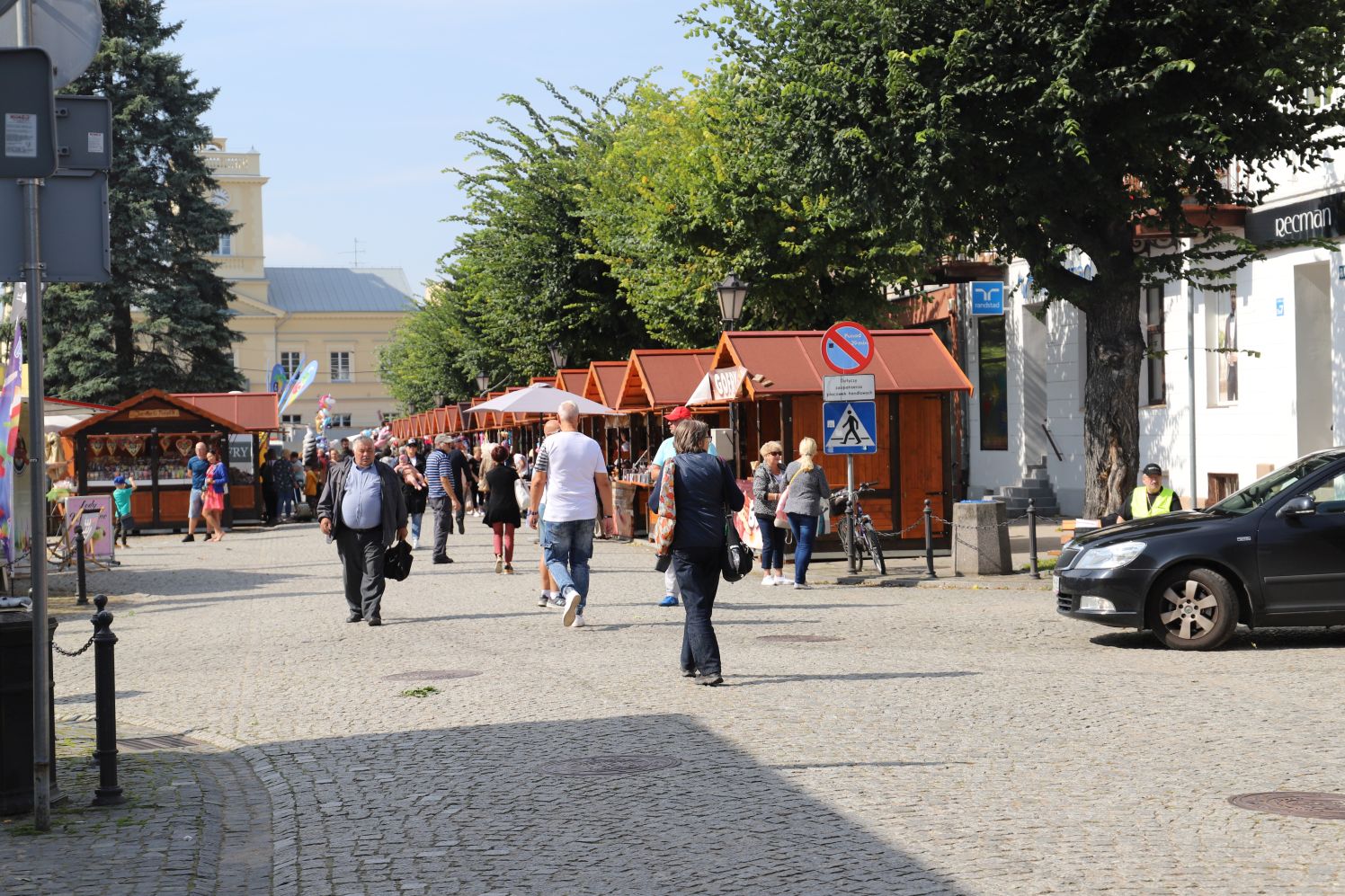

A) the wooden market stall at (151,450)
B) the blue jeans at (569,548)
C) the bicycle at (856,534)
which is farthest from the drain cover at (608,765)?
the wooden market stall at (151,450)

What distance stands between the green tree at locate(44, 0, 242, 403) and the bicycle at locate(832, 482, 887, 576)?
3344 cm

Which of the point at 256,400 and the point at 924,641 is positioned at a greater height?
the point at 256,400

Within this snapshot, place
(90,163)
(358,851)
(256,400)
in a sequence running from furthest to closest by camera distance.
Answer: (256,400), (90,163), (358,851)

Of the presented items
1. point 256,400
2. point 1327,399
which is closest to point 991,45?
point 1327,399

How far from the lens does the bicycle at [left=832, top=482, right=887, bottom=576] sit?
20484mm

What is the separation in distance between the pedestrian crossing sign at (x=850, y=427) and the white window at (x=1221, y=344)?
7169 millimetres

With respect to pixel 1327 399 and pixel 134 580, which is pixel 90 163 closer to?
pixel 134 580

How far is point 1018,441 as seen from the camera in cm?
3238

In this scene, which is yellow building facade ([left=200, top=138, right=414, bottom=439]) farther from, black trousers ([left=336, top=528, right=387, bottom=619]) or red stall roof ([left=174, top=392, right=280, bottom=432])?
black trousers ([left=336, top=528, right=387, bottom=619])

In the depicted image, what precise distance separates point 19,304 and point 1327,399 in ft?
52.8

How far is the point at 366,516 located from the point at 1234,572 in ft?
25.0

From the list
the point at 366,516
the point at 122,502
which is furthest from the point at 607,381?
the point at 366,516

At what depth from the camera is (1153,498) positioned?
16.4 metres

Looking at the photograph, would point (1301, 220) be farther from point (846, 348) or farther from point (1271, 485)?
point (1271, 485)
